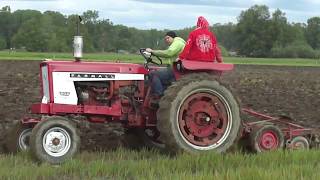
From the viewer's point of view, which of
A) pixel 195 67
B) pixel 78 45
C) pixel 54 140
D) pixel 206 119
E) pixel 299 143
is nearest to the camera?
pixel 54 140

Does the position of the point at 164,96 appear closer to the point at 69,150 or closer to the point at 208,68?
the point at 208,68

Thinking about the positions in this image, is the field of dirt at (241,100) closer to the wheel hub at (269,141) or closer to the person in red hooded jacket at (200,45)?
the wheel hub at (269,141)

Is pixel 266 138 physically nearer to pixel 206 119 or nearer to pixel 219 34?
pixel 206 119

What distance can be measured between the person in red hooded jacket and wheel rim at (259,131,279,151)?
1456 millimetres

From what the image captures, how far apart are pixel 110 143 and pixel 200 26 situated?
8.00 ft

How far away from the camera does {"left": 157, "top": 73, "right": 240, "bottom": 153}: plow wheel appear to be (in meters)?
7.74

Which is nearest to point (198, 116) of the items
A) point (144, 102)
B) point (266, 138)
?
point (144, 102)

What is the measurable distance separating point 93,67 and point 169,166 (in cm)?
193

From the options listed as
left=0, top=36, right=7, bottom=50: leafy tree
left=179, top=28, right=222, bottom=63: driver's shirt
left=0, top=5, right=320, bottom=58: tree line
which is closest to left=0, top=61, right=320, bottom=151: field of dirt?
left=179, top=28, right=222, bottom=63: driver's shirt

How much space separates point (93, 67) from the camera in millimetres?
7945

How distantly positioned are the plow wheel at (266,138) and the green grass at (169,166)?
0.85 m

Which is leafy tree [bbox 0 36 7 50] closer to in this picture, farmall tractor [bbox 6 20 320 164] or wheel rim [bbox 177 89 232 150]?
farmall tractor [bbox 6 20 320 164]

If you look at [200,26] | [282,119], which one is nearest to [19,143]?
[200,26]

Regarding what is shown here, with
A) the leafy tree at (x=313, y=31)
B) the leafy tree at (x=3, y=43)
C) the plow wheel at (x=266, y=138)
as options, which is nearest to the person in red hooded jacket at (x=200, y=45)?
the plow wheel at (x=266, y=138)
